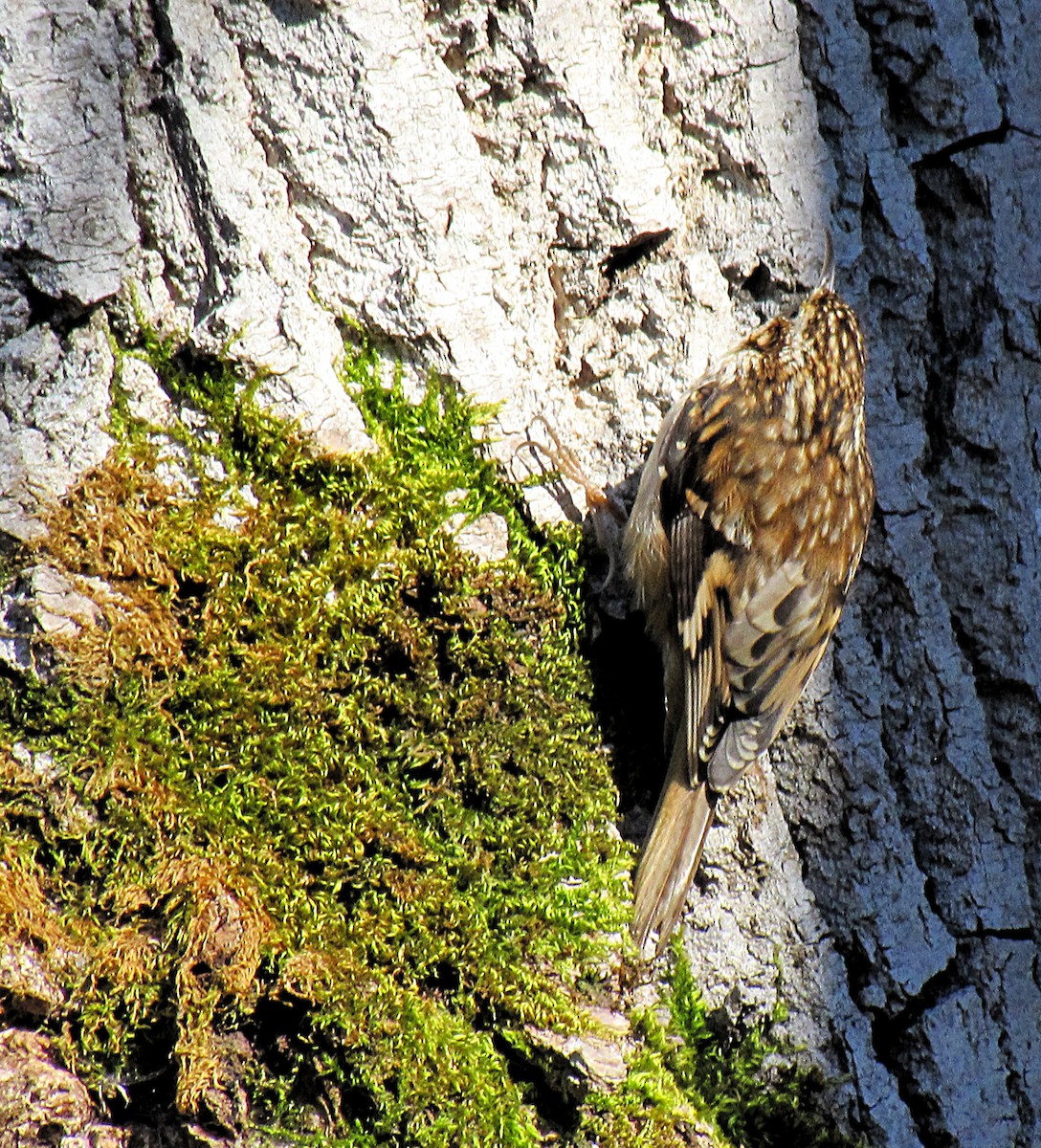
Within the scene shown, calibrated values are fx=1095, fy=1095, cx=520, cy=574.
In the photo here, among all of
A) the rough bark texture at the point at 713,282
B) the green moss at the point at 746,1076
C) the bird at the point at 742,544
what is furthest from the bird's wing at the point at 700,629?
the green moss at the point at 746,1076

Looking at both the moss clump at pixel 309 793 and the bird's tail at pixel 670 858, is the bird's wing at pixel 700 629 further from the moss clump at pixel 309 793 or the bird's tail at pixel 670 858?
the moss clump at pixel 309 793

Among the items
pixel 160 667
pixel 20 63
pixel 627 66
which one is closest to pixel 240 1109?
pixel 160 667

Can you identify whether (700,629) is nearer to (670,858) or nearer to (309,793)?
(670,858)

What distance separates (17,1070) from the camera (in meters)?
1.35

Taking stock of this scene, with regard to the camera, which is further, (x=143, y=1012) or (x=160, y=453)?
(x=160, y=453)

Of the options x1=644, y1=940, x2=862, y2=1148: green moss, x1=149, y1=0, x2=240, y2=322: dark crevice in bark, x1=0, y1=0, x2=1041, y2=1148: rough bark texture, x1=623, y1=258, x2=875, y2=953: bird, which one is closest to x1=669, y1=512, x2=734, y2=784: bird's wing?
x1=623, y1=258, x2=875, y2=953: bird

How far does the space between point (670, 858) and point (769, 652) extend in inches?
15.4

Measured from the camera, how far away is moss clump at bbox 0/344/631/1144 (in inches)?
54.9

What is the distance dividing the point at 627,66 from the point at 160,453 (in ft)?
3.12

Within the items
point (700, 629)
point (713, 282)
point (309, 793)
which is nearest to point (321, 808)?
point (309, 793)

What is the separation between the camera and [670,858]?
1604 millimetres

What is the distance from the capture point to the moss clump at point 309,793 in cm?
140

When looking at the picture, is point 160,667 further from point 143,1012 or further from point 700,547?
point 700,547

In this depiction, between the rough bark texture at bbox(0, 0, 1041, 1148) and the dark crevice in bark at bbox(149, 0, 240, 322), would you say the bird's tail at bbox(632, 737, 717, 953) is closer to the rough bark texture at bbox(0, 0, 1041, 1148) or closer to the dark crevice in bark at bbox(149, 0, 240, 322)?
the rough bark texture at bbox(0, 0, 1041, 1148)
